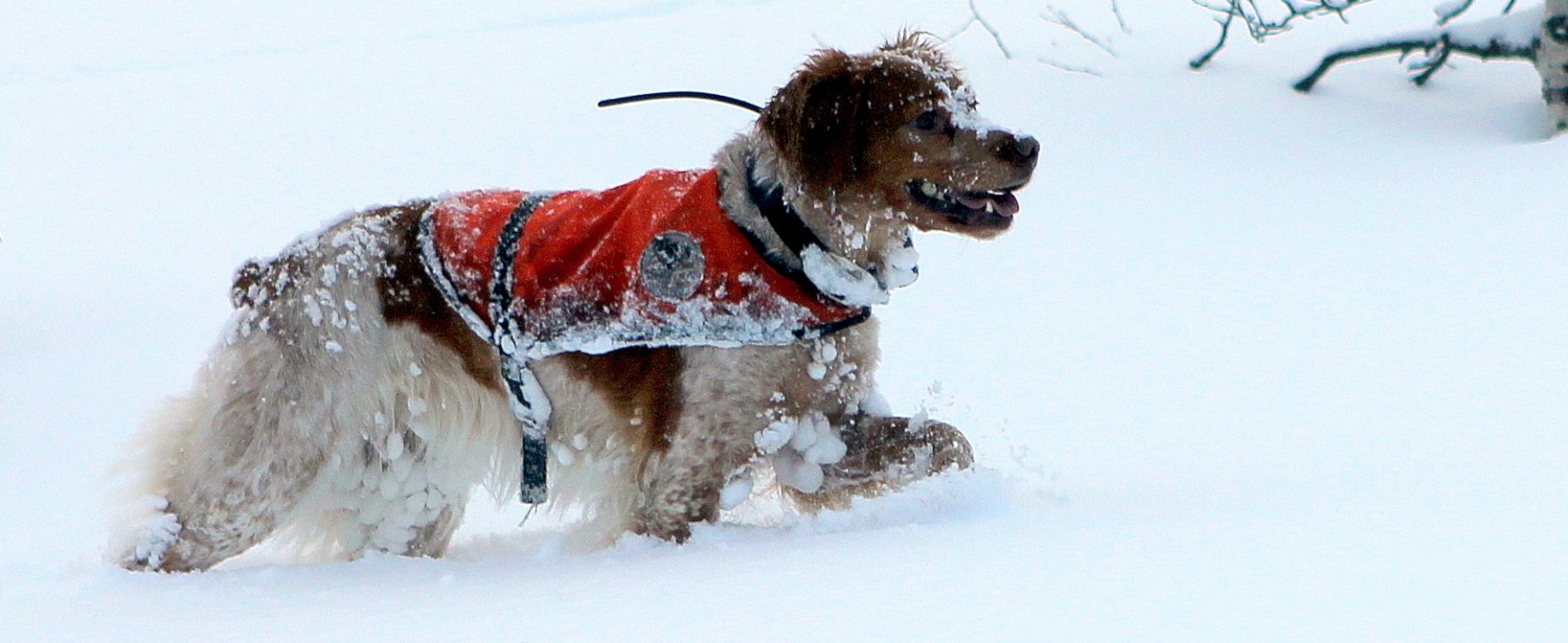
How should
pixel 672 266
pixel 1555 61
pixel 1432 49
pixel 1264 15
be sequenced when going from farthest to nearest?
pixel 1264 15 → pixel 1432 49 → pixel 1555 61 → pixel 672 266

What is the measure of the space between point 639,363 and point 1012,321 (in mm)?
2881

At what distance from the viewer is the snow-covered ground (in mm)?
2514

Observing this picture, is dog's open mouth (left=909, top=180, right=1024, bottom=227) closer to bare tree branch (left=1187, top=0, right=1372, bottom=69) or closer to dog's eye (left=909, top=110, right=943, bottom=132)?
dog's eye (left=909, top=110, right=943, bottom=132)

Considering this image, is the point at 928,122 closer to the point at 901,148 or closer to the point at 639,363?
the point at 901,148

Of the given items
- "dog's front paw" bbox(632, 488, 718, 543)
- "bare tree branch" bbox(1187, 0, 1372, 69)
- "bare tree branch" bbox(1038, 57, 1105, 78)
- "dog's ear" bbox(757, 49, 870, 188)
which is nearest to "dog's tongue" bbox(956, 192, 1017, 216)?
"dog's ear" bbox(757, 49, 870, 188)

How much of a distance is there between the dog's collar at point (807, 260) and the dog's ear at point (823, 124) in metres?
0.09

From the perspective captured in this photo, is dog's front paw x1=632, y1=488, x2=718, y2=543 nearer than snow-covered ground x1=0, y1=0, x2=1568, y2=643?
No

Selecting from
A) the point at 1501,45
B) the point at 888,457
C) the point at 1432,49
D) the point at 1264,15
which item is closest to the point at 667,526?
the point at 888,457

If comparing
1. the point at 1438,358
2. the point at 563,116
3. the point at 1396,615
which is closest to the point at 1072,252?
the point at 1438,358

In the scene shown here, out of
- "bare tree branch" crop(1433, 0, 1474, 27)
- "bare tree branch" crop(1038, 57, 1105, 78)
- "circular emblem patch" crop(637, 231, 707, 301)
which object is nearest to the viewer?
"circular emblem patch" crop(637, 231, 707, 301)

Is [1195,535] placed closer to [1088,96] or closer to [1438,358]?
[1438,358]

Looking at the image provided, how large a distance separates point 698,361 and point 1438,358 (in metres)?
2.52

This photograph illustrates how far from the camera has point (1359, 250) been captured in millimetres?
6426

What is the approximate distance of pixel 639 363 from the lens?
3611mm
